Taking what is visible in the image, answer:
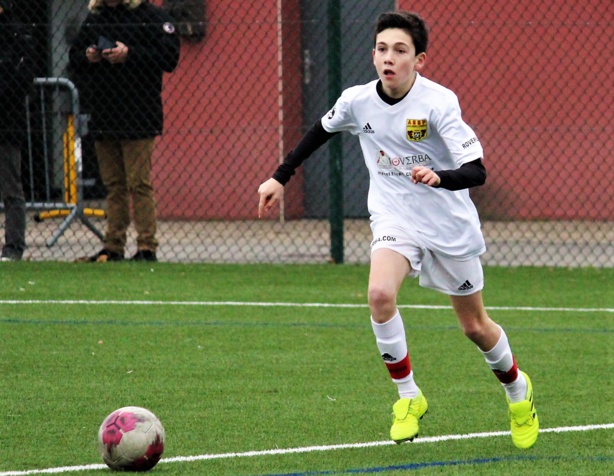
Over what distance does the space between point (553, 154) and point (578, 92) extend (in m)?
0.75

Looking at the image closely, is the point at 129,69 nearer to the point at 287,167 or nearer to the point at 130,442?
the point at 287,167

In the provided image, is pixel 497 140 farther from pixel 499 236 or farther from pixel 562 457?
pixel 562 457

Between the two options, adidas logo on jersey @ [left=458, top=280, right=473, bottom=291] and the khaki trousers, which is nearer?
adidas logo on jersey @ [left=458, top=280, right=473, bottom=291]

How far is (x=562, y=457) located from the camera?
4.98 meters

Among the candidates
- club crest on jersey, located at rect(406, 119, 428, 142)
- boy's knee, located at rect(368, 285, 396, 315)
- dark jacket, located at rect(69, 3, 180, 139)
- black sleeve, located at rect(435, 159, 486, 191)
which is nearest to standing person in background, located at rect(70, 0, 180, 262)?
dark jacket, located at rect(69, 3, 180, 139)

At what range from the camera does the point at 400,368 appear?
5.25m

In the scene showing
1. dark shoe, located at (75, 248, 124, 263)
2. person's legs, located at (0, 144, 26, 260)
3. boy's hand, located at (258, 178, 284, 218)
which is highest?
boy's hand, located at (258, 178, 284, 218)

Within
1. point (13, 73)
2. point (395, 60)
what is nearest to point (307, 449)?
point (395, 60)

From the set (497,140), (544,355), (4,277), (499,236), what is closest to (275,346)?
(544,355)

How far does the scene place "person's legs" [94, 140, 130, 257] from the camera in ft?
35.3

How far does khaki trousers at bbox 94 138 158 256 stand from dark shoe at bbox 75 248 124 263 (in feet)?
0.14

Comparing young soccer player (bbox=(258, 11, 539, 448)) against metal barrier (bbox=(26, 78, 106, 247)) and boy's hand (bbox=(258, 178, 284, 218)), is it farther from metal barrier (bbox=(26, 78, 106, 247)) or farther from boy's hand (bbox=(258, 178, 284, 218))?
metal barrier (bbox=(26, 78, 106, 247))

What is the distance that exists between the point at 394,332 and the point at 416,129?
848 mm

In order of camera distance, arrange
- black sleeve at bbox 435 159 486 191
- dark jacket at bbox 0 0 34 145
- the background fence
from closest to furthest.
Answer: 1. black sleeve at bbox 435 159 486 191
2. dark jacket at bbox 0 0 34 145
3. the background fence
